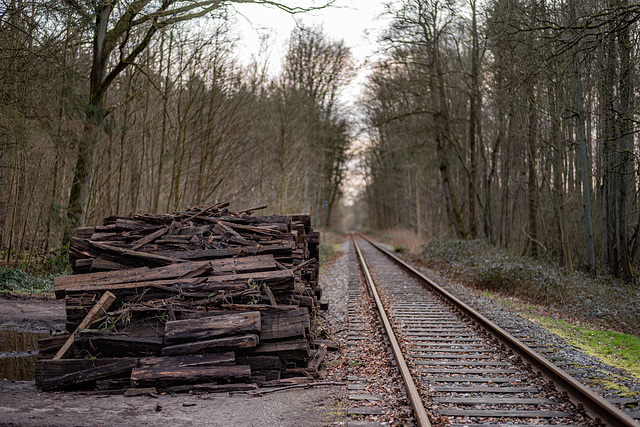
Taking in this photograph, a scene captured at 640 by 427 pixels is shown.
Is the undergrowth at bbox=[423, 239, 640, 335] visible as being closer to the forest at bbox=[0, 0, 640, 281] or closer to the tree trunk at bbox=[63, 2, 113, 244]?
the forest at bbox=[0, 0, 640, 281]

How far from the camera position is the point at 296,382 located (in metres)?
6.32

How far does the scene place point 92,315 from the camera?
6.75 meters

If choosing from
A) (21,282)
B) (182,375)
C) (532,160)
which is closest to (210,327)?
(182,375)

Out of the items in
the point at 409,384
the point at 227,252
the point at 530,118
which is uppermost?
the point at 530,118

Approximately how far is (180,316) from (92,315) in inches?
49.6

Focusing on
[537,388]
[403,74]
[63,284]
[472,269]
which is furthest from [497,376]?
[403,74]

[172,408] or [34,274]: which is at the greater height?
[34,274]

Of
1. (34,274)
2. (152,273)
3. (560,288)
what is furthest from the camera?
(34,274)

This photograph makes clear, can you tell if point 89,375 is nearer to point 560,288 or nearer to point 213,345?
point 213,345

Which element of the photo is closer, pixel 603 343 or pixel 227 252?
pixel 227 252

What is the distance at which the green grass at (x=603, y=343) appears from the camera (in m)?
7.29

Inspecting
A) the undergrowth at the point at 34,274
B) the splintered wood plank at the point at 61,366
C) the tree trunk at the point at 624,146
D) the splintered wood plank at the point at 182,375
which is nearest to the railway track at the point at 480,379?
the splintered wood plank at the point at 182,375

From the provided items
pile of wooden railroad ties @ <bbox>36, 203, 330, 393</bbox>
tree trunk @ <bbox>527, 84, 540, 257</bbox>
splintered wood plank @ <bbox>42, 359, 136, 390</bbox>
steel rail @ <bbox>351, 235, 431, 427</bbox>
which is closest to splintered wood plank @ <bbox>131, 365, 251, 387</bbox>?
pile of wooden railroad ties @ <bbox>36, 203, 330, 393</bbox>

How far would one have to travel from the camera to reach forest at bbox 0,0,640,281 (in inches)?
547
